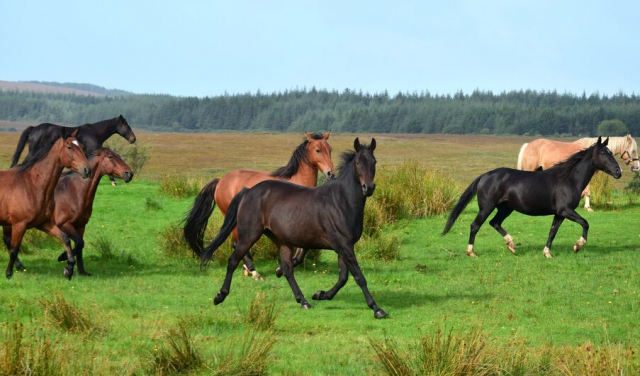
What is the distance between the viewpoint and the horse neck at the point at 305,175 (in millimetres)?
13039

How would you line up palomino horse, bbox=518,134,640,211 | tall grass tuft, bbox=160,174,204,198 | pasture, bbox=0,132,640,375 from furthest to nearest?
tall grass tuft, bbox=160,174,204,198
palomino horse, bbox=518,134,640,211
pasture, bbox=0,132,640,375

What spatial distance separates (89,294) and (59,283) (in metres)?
0.94

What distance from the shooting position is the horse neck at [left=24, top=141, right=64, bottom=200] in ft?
40.2

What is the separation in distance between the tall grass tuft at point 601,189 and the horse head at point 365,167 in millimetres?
14577

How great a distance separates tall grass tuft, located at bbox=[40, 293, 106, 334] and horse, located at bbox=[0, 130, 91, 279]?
335 centimetres

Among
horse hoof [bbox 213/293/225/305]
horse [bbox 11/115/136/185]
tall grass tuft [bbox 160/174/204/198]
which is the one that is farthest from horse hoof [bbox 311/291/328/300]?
tall grass tuft [bbox 160/174/204/198]

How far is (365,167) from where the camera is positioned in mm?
9797

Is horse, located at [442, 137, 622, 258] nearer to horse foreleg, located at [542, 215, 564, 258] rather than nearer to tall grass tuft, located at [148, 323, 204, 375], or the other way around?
horse foreleg, located at [542, 215, 564, 258]

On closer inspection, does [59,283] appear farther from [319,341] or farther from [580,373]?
[580,373]

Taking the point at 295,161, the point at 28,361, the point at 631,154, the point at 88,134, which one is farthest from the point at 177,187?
the point at 28,361

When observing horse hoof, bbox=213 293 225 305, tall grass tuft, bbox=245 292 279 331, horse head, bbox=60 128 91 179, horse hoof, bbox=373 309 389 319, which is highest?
horse head, bbox=60 128 91 179

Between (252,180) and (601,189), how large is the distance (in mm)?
13610

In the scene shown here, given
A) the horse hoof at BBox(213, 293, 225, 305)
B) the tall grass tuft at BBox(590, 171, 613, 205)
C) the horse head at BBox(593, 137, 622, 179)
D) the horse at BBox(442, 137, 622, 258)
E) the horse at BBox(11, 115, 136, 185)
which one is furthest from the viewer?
the tall grass tuft at BBox(590, 171, 613, 205)

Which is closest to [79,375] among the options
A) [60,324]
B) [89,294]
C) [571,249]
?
[60,324]
